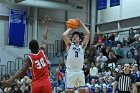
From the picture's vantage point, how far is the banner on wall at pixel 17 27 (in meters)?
26.8

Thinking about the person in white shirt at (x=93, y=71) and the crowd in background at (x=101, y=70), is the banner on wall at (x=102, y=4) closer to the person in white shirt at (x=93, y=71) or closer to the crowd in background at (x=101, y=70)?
the crowd in background at (x=101, y=70)

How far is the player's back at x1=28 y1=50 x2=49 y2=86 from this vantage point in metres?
8.31

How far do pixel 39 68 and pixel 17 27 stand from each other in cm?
1900

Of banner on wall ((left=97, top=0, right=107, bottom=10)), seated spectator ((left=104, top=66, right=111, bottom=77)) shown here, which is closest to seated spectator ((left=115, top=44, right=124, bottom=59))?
seated spectator ((left=104, top=66, right=111, bottom=77))

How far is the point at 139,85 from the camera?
54.6 ft

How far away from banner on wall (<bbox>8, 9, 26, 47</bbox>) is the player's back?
18565 millimetres

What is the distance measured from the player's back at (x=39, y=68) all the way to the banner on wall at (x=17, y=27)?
1857 cm

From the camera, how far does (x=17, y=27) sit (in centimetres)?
2705

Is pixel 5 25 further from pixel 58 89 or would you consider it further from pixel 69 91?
pixel 69 91

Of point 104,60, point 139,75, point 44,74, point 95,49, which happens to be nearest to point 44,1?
point 95,49

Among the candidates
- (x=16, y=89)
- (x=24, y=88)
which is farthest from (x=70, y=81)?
(x=16, y=89)

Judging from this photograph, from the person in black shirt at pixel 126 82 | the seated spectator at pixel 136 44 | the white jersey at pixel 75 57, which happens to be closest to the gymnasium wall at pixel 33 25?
the seated spectator at pixel 136 44

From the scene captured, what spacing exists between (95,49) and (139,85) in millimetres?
7819

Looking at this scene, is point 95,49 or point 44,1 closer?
point 95,49
